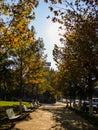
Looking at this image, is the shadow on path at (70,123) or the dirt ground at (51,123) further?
the shadow on path at (70,123)

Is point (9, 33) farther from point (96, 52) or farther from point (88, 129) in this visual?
point (88, 129)

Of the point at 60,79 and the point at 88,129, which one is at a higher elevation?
the point at 60,79

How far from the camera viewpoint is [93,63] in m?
22.5

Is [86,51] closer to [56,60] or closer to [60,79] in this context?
[56,60]

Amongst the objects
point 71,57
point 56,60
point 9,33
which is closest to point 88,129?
point 9,33

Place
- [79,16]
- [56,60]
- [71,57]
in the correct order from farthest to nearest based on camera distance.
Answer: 1. [56,60]
2. [71,57]
3. [79,16]

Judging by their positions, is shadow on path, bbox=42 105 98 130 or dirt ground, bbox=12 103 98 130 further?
shadow on path, bbox=42 105 98 130

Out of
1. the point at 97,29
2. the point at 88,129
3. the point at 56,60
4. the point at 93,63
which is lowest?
the point at 88,129

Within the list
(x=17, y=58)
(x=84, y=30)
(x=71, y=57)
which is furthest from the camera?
(x=17, y=58)

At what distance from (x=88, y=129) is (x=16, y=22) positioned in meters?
7.90

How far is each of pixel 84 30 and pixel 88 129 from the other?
20.1ft

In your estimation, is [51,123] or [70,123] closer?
[51,123]

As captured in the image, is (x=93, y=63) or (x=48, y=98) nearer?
(x=93, y=63)

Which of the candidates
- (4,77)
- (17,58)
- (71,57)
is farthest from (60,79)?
(71,57)
